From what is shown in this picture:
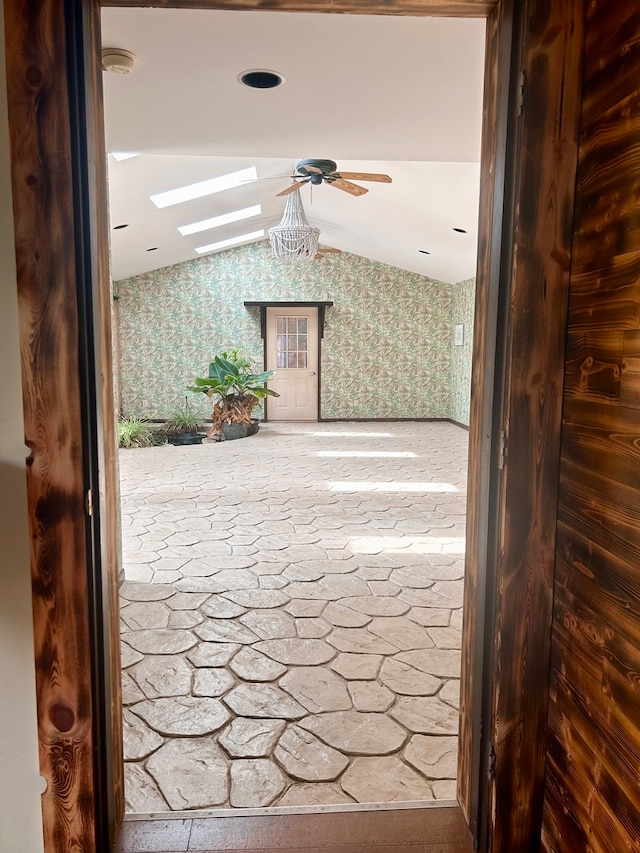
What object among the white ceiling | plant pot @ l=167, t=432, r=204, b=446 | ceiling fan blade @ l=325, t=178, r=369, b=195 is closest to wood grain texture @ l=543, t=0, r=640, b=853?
the white ceiling

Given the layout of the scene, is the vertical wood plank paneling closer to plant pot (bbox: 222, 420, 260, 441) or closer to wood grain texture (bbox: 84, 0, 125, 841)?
wood grain texture (bbox: 84, 0, 125, 841)

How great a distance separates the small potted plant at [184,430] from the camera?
9359mm

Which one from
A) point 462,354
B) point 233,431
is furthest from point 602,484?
point 462,354

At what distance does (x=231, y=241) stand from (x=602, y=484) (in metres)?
9.37

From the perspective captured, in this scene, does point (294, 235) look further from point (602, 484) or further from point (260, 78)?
point (602, 484)

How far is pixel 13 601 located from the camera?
1.33 m

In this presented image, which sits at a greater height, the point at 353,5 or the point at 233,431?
the point at 353,5

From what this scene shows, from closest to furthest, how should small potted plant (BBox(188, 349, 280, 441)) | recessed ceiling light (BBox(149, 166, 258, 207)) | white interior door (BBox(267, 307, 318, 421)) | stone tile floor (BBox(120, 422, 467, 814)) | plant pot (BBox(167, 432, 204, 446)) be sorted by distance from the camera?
stone tile floor (BBox(120, 422, 467, 814))
recessed ceiling light (BBox(149, 166, 258, 207))
small potted plant (BBox(188, 349, 280, 441))
plant pot (BBox(167, 432, 204, 446))
white interior door (BBox(267, 307, 318, 421))

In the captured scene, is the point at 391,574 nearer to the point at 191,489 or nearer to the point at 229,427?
the point at 191,489

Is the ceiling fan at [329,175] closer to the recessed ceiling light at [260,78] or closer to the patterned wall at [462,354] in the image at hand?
the recessed ceiling light at [260,78]

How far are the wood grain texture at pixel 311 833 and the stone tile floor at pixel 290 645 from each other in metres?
0.08

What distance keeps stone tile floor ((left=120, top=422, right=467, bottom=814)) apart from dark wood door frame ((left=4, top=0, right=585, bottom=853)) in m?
0.43

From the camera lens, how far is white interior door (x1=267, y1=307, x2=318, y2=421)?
34.6 feet

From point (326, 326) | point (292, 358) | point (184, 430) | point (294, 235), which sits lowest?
point (184, 430)
